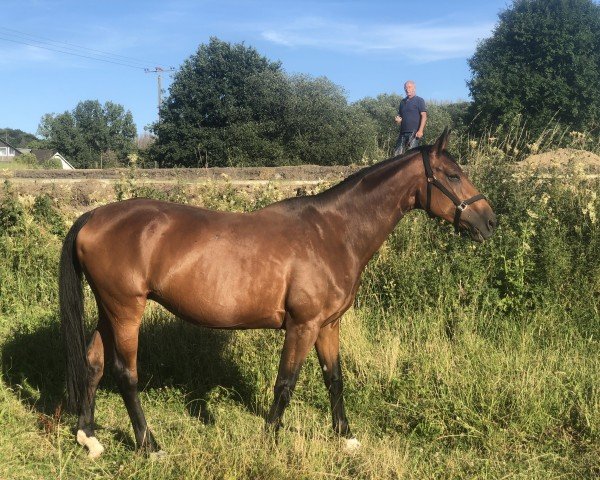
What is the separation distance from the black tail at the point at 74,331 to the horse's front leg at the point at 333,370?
1.78m

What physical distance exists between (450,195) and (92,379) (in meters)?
2.97

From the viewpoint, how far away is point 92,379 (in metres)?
3.99

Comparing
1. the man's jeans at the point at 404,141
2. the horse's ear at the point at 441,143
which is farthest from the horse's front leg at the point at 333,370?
the man's jeans at the point at 404,141

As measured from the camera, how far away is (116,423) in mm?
4309

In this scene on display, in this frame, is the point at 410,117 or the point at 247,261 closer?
the point at 247,261

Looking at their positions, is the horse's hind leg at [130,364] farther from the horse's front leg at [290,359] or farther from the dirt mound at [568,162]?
the dirt mound at [568,162]

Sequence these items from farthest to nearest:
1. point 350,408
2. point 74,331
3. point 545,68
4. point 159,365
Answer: point 545,68 < point 159,365 < point 350,408 < point 74,331

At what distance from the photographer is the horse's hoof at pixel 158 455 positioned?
3468 mm

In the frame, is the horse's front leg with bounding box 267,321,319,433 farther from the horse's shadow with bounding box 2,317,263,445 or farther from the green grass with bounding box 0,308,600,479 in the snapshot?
the horse's shadow with bounding box 2,317,263,445

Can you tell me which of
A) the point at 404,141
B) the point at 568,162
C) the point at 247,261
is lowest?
the point at 247,261

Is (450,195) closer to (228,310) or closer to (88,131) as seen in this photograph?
(228,310)

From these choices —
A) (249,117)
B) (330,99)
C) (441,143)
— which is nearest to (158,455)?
(441,143)

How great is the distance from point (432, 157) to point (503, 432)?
2078 millimetres

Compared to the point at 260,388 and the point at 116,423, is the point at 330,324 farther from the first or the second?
the point at 116,423
